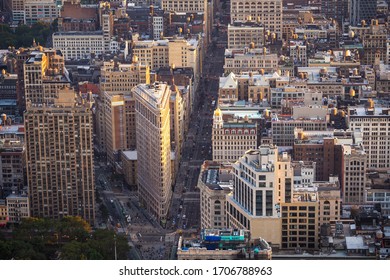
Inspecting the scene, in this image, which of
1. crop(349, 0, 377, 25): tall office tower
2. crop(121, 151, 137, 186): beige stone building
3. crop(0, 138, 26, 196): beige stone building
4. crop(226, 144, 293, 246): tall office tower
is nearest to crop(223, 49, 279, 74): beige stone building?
crop(121, 151, 137, 186): beige stone building

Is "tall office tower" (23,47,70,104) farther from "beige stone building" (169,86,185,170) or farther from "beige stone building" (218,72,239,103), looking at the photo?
"beige stone building" (218,72,239,103)

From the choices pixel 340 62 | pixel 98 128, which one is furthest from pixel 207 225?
pixel 340 62

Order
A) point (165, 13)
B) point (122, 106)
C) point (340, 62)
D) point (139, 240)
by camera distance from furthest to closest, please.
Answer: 1. point (165, 13)
2. point (340, 62)
3. point (122, 106)
4. point (139, 240)

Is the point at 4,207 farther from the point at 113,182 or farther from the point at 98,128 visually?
the point at 98,128

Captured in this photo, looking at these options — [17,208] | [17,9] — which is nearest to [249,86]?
[17,208]

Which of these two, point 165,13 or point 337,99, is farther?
point 165,13

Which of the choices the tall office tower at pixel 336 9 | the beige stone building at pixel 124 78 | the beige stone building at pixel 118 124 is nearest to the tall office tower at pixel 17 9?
the tall office tower at pixel 336 9
